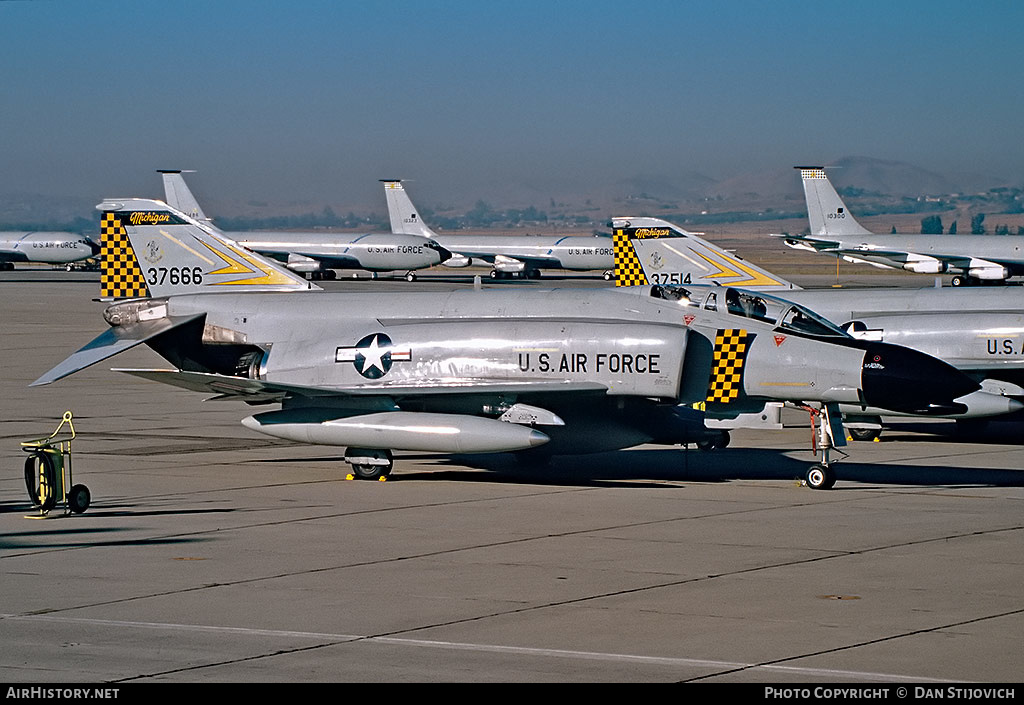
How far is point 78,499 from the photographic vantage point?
48.2 ft

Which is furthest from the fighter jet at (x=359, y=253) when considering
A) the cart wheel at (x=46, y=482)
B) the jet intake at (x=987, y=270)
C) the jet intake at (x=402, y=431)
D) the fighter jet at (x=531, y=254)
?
the cart wheel at (x=46, y=482)

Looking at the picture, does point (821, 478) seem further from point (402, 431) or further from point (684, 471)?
point (402, 431)

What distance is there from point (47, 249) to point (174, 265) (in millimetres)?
78989

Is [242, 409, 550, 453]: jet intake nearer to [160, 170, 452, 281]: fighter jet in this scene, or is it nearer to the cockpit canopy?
the cockpit canopy

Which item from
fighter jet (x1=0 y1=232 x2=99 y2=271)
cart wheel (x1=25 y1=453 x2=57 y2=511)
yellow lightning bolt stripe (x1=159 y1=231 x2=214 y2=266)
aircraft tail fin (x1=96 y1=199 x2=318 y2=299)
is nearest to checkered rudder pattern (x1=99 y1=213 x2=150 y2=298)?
aircraft tail fin (x1=96 y1=199 x2=318 y2=299)

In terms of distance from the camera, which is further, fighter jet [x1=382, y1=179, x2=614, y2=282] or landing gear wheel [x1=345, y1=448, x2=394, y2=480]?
fighter jet [x1=382, y1=179, x2=614, y2=282]

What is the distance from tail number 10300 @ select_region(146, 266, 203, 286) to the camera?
20.9m

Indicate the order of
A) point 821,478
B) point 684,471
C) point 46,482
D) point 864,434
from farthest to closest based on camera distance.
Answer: point 864,434 < point 684,471 < point 821,478 < point 46,482

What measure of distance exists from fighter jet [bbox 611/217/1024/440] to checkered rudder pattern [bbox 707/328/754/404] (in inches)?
18.5

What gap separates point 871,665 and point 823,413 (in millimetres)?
8571

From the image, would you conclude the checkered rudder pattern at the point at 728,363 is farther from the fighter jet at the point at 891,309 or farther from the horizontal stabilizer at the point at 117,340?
the horizontal stabilizer at the point at 117,340

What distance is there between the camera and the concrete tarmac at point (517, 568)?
343 inches

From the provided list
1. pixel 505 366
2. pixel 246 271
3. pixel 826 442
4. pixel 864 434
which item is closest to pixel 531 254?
pixel 864 434

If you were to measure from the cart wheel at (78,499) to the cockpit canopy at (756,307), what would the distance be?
734 cm
